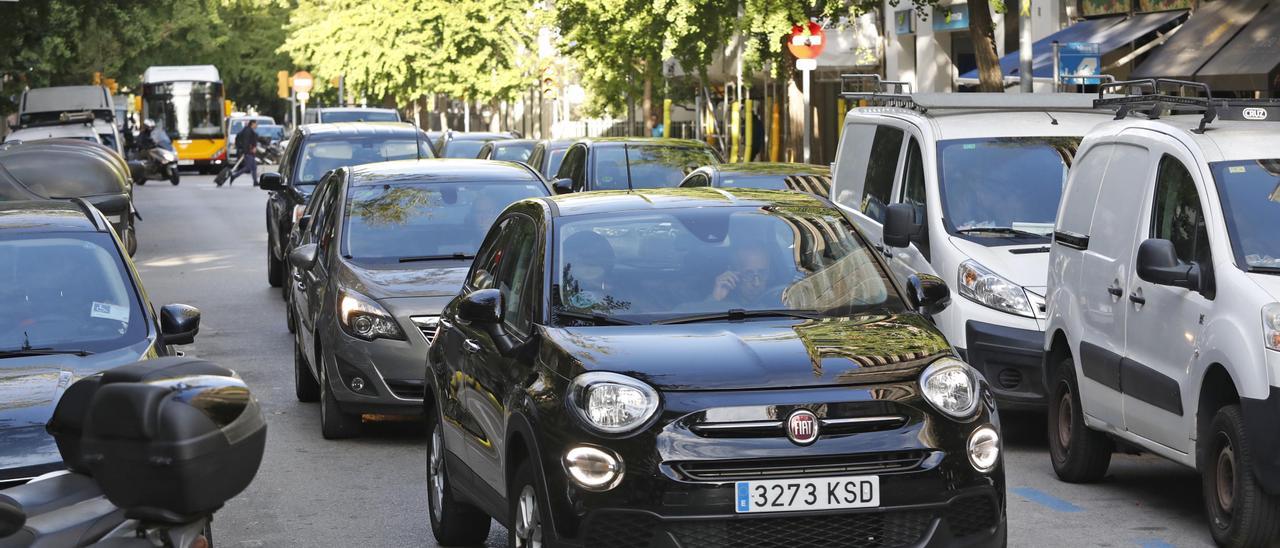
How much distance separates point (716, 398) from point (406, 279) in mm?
5619

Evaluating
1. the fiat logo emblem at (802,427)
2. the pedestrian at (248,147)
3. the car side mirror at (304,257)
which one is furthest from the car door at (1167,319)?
the pedestrian at (248,147)

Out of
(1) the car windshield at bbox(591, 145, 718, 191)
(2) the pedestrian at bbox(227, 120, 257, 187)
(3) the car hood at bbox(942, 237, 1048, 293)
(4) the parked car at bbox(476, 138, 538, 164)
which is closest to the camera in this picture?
(3) the car hood at bbox(942, 237, 1048, 293)

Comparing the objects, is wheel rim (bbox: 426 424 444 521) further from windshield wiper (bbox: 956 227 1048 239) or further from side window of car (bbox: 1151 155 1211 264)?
windshield wiper (bbox: 956 227 1048 239)

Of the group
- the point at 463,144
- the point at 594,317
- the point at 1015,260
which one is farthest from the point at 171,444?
the point at 463,144

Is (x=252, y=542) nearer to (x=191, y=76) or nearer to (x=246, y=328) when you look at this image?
(x=246, y=328)

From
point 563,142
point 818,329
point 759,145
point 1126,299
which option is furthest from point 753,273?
point 759,145

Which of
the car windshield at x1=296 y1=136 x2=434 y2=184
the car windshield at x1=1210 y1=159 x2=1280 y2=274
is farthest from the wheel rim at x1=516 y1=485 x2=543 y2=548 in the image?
the car windshield at x1=296 y1=136 x2=434 y2=184

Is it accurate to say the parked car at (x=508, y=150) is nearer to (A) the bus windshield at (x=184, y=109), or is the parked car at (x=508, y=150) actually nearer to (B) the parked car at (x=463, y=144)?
(B) the parked car at (x=463, y=144)

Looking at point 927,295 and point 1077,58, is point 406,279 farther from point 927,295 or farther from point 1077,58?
point 1077,58

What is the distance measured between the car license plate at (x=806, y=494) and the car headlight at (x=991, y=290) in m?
5.08

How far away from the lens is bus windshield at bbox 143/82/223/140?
6644 cm

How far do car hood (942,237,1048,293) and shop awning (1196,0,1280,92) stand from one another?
9249 millimetres

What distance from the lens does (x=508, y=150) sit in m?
30.3

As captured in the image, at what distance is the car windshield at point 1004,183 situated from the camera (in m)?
11.9
